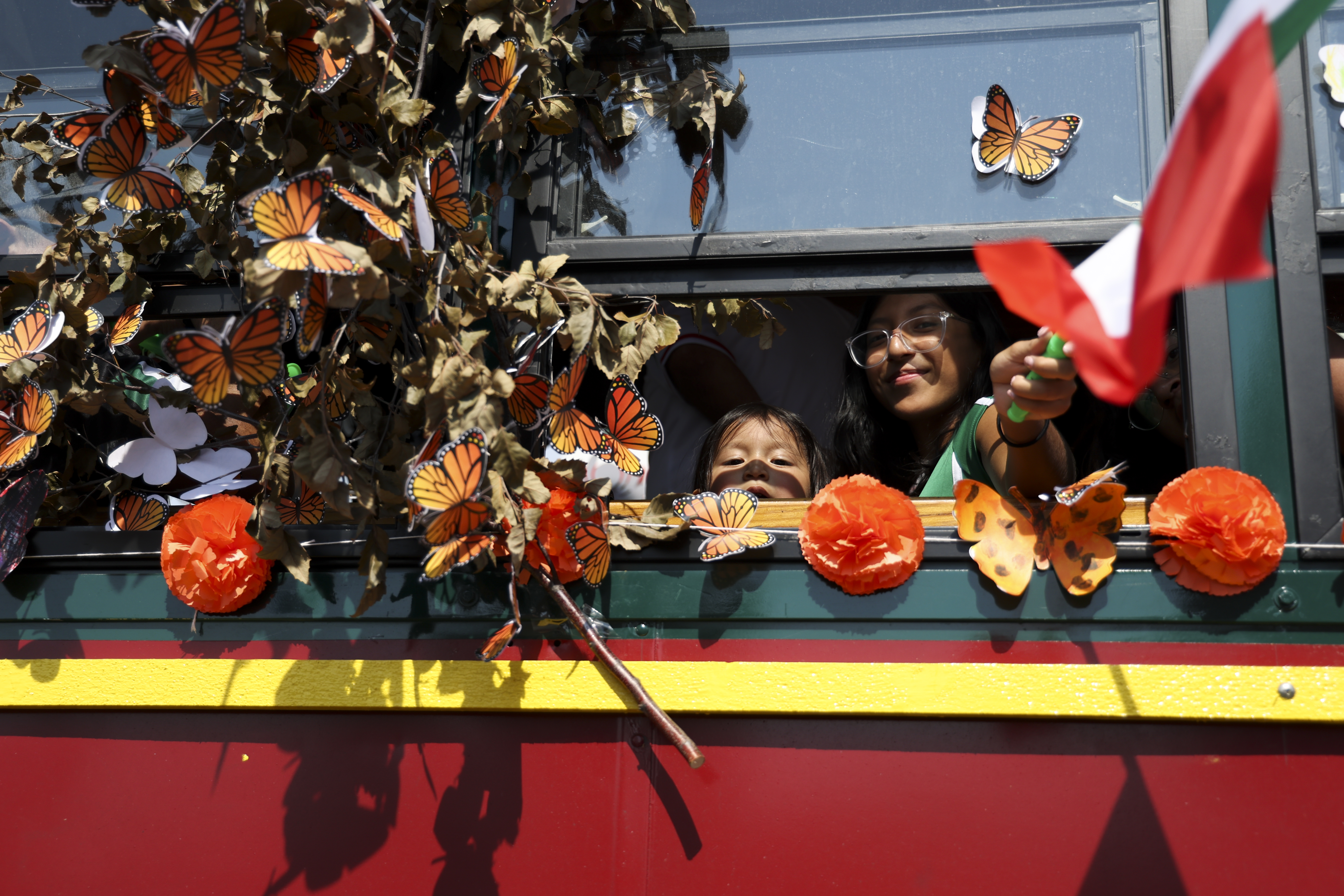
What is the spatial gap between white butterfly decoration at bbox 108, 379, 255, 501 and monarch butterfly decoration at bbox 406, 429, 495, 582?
0.69 meters

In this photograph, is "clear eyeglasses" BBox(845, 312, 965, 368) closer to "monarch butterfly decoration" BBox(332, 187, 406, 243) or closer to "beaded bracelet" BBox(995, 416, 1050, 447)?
"beaded bracelet" BBox(995, 416, 1050, 447)

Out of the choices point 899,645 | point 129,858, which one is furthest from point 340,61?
point 129,858

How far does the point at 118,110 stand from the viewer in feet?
4.95

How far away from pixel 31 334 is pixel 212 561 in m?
0.52

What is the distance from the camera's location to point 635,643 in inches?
61.5

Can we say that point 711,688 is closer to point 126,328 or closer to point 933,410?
point 933,410

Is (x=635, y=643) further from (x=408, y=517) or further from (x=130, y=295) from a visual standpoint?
(x=130, y=295)

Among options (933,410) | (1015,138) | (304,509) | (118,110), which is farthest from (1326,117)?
(118,110)

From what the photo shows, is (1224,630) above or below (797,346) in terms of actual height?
below

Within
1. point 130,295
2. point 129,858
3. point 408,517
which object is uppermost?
point 130,295

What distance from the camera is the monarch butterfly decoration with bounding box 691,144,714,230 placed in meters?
1.69

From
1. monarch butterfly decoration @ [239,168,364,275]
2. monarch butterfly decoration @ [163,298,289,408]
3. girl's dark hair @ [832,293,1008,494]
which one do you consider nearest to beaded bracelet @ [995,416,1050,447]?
girl's dark hair @ [832,293,1008,494]

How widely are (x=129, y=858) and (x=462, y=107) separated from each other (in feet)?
4.54

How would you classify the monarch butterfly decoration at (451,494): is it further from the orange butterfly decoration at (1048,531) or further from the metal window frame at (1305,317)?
the metal window frame at (1305,317)
